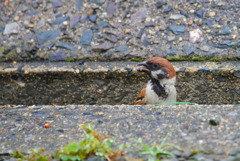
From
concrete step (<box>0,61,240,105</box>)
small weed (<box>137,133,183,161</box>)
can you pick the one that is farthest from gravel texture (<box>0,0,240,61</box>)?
small weed (<box>137,133,183,161</box>)

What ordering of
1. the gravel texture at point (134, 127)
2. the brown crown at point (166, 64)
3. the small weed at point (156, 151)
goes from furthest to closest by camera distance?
the brown crown at point (166, 64), the gravel texture at point (134, 127), the small weed at point (156, 151)

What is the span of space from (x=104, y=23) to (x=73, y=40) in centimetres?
47

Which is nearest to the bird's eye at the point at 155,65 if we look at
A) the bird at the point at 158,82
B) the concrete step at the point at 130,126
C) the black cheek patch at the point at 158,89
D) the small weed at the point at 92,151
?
the bird at the point at 158,82

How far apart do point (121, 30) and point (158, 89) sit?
939 mm

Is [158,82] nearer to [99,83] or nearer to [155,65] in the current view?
[155,65]

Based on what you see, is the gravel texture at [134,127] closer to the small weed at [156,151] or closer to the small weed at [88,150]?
the small weed at [156,151]

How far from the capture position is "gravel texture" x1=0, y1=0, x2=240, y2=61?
4.15m

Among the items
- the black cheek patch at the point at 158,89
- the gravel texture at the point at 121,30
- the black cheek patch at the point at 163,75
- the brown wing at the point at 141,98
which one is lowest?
the brown wing at the point at 141,98

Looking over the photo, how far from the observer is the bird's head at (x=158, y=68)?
3848 millimetres

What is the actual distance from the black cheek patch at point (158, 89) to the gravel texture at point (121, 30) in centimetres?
37

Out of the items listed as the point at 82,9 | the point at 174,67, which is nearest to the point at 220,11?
the point at 174,67

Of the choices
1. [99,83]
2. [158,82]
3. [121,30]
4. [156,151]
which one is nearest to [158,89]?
[158,82]

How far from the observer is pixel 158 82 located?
4.05 meters

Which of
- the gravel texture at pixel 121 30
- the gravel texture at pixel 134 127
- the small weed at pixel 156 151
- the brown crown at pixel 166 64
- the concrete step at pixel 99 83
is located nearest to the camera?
the small weed at pixel 156 151
